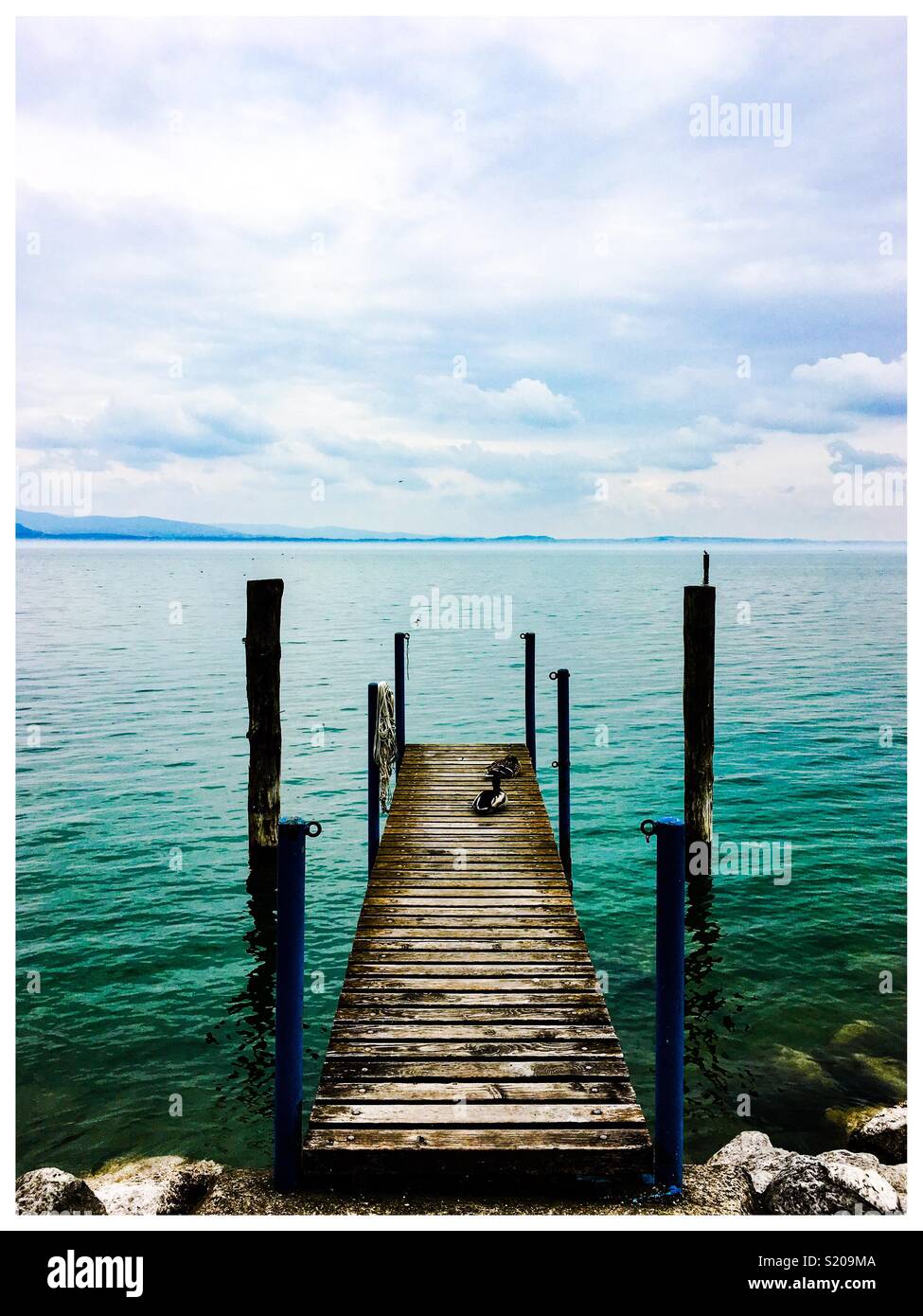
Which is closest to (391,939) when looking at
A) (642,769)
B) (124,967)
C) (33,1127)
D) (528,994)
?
(528,994)

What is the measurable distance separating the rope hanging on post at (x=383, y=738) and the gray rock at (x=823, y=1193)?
6641 mm

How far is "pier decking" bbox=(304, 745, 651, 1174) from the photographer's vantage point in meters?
5.00

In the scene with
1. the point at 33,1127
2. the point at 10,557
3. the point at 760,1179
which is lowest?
the point at 33,1127

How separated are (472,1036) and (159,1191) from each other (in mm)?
Answer: 2146

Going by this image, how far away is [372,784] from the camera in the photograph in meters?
10.8

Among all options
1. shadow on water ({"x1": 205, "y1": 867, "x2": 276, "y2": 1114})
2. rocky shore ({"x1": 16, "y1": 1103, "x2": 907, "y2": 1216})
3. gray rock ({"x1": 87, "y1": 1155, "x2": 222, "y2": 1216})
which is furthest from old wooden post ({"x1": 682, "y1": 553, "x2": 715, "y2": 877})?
gray rock ({"x1": 87, "y1": 1155, "x2": 222, "y2": 1216})

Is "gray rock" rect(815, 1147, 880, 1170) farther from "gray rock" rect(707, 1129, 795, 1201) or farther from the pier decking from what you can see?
the pier decking

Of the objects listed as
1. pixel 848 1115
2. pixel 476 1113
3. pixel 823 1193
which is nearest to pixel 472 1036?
pixel 476 1113

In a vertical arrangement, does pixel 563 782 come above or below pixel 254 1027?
above

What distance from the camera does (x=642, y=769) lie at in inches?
749

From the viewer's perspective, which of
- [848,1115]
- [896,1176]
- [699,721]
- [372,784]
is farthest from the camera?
[699,721]

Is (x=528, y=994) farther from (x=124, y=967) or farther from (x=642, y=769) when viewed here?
(x=642, y=769)

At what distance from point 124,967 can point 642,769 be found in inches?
450

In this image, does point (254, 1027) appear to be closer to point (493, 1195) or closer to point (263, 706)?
point (263, 706)
